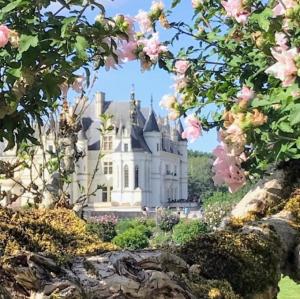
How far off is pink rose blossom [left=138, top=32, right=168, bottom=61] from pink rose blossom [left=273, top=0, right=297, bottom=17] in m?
1.20

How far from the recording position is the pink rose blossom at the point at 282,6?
2.72 metres

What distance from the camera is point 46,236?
10.5 ft

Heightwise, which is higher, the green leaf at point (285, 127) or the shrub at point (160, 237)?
the green leaf at point (285, 127)

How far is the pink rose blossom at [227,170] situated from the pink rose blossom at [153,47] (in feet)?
4.02

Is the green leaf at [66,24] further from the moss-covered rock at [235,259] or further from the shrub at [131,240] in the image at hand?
the shrub at [131,240]

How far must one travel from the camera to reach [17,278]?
2391 mm

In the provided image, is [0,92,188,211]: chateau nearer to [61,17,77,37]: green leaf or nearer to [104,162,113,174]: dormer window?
[104,162,113,174]: dormer window

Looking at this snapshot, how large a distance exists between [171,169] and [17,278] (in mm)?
80437

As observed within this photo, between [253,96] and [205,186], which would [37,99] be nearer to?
[253,96]

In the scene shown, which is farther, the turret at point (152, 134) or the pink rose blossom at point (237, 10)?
the turret at point (152, 134)

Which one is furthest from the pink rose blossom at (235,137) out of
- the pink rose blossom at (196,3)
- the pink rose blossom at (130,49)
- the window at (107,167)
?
the window at (107,167)

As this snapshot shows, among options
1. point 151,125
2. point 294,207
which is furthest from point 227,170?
point 151,125

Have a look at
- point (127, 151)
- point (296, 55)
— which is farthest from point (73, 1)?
point (127, 151)

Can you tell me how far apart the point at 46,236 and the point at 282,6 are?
1450 mm
